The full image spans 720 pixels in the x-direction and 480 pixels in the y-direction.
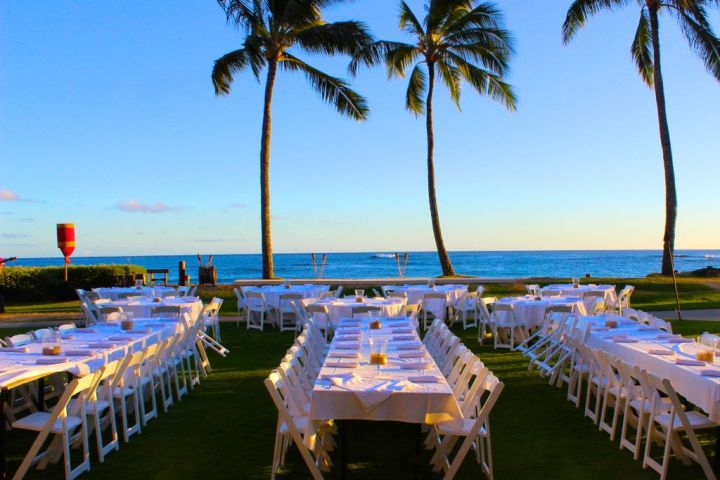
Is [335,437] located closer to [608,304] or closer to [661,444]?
[661,444]

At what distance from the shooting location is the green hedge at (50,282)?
21.9 meters

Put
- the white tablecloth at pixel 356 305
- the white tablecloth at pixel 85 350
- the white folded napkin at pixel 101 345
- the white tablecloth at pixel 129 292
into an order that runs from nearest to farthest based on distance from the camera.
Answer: the white tablecloth at pixel 85 350
the white folded napkin at pixel 101 345
the white tablecloth at pixel 356 305
the white tablecloth at pixel 129 292

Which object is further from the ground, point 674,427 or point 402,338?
point 402,338

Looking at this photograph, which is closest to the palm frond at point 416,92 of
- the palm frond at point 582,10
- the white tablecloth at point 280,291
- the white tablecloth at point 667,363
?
the palm frond at point 582,10

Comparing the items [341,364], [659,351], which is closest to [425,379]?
[341,364]

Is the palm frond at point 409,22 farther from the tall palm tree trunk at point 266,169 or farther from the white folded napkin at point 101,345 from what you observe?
the white folded napkin at point 101,345

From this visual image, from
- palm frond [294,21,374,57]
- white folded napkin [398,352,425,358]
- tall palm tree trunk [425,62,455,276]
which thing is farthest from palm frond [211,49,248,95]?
white folded napkin [398,352,425,358]

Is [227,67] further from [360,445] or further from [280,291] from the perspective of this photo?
[360,445]

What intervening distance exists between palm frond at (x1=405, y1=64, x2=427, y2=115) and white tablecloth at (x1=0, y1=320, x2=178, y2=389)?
17.3 m

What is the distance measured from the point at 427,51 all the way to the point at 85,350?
18.8 m

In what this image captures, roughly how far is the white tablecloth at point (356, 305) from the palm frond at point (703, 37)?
49.8 ft

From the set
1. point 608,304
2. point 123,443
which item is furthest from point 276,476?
point 608,304

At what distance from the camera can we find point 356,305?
1176 centimetres

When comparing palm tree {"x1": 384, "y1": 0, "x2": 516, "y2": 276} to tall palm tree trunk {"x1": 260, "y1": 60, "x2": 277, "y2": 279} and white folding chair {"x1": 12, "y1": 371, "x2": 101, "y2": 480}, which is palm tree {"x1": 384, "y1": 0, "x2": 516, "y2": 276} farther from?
white folding chair {"x1": 12, "y1": 371, "x2": 101, "y2": 480}
